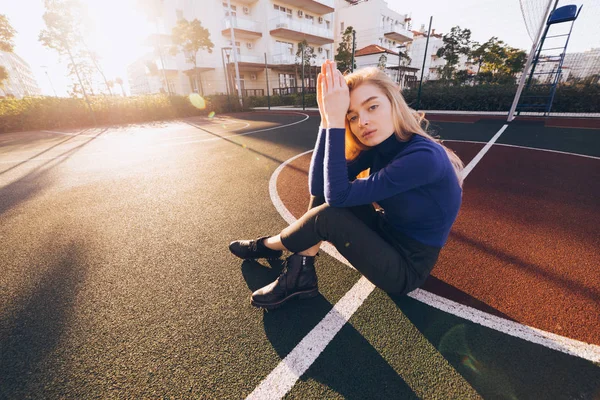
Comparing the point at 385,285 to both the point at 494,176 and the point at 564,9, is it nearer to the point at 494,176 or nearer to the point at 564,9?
the point at 494,176

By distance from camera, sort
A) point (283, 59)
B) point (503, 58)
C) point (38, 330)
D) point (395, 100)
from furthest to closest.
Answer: point (283, 59) → point (503, 58) → point (38, 330) → point (395, 100)

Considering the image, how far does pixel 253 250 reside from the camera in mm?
2498

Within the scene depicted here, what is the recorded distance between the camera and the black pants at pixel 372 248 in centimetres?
170

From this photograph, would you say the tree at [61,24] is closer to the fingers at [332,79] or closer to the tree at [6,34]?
the tree at [6,34]

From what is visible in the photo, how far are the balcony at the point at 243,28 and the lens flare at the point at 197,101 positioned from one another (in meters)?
14.6

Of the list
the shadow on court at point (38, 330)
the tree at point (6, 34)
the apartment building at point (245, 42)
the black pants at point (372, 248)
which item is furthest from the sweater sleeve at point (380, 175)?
the tree at point (6, 34)

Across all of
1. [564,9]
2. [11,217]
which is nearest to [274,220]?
[11,217]

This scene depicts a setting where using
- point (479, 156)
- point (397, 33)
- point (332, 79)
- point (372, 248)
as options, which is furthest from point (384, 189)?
point (397, 33)

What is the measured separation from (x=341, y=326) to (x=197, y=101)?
22.6 metres

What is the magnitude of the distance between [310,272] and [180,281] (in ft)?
4.20

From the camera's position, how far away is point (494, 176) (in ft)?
15.9

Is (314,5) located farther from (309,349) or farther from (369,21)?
(309,349)

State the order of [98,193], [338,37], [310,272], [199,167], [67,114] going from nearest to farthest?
[310,272], [98,193], [199,167], [67,114], [338,37]

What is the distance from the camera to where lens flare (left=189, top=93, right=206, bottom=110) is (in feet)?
66.7
